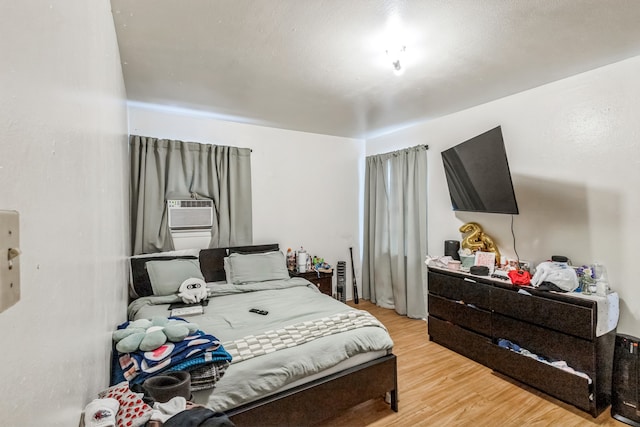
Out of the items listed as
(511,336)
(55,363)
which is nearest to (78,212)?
(55,363)

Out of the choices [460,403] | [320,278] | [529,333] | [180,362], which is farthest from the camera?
[320,278]

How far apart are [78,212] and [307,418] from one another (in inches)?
63.0

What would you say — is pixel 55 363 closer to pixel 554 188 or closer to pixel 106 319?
pixel 106 319

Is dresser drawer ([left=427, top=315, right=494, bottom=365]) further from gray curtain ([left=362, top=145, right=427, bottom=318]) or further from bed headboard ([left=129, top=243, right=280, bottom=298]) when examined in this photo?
bed headboard ([left=129, top=243, right=280, bottom=298])

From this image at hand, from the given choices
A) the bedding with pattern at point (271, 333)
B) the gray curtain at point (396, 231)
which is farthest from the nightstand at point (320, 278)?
the gray curtain at point (396, 231)

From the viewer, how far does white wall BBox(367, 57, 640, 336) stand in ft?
7.20

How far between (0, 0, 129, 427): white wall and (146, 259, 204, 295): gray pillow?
1.57 metres

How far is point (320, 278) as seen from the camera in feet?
12.3

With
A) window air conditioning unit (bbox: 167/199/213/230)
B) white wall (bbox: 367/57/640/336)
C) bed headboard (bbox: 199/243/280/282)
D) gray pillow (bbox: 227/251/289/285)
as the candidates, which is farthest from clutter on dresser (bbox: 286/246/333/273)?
white wall (bbox: 367/57/640/336)

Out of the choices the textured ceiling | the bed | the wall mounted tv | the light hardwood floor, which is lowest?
the light hardwood floor

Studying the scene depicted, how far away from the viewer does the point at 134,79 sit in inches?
98.0

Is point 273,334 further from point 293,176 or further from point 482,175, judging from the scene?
point 293,176

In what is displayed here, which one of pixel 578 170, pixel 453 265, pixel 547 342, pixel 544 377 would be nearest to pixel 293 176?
pixel 453 265

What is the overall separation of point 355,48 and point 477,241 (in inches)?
87.1
